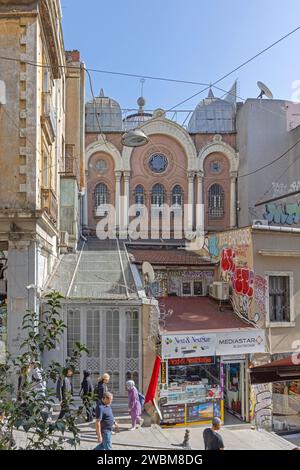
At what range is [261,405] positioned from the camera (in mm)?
13828

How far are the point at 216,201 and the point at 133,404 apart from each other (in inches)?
619

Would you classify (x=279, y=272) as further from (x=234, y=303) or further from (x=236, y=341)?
(x=236, y=341)

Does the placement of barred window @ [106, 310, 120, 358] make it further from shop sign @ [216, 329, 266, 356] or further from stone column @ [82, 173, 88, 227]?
stone column @ [82, 173, 88, 227]

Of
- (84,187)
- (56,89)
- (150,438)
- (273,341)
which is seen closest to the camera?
(150,438)

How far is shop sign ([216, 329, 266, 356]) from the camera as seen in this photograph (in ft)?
43.9

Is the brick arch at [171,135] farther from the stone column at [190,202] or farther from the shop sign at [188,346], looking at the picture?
the shop sign at [188,346]

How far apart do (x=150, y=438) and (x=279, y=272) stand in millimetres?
6794

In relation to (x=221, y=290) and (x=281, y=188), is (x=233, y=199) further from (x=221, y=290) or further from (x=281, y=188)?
(x=221, y=290)

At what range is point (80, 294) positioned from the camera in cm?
1311

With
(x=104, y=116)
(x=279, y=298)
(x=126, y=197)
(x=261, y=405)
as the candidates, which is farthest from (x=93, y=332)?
(x=104, y=116)

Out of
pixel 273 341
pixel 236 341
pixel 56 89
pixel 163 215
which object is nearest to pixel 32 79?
pixel 56 89

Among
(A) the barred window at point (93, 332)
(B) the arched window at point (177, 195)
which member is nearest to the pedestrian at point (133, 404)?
(A) the barred window at point (93, 332)

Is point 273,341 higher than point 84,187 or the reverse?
the reverse

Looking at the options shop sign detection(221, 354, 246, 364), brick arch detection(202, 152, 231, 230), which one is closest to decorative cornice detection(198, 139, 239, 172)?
brick arch detection(202, 152, 231, 230)
